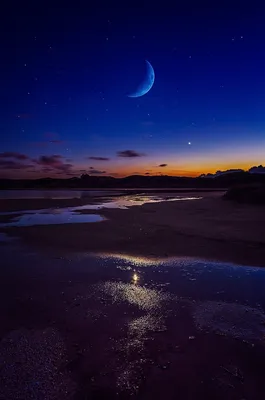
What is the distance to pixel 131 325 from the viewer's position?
4.02 m

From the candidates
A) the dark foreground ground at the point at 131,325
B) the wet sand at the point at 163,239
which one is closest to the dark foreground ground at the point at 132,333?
the dark foreground ground at the point at 131,325

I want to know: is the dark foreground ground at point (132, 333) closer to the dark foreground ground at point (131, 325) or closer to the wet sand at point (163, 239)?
the dark foreground ground at point (131, 325)

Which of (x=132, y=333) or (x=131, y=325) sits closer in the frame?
(x=132, y=333)

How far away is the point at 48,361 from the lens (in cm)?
323

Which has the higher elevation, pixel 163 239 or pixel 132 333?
pixel 132 333

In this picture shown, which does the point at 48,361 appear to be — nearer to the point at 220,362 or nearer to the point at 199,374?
the point at 199,374

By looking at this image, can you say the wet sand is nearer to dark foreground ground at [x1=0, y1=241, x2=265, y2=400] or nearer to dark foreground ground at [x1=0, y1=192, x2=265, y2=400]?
dark foreground ground at [x1=0, y1=192, x2=265, y2=400]

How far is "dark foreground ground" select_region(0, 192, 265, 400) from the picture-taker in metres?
2.87

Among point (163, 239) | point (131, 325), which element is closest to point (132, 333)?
point (131, 325)

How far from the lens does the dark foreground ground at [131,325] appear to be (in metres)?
2.87

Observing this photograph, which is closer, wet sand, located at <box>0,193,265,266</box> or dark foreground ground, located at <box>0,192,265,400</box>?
dark foreground ground, located at <box>0,192,265,400</box>

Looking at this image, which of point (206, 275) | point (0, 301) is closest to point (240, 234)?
point (206, 275)

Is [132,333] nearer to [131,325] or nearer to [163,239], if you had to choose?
[131,325]

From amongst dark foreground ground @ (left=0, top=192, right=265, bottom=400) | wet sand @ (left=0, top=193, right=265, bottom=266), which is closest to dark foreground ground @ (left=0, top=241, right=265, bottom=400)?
dark foreground ground @ (left=0, top=192, right=265, bottom=400)
